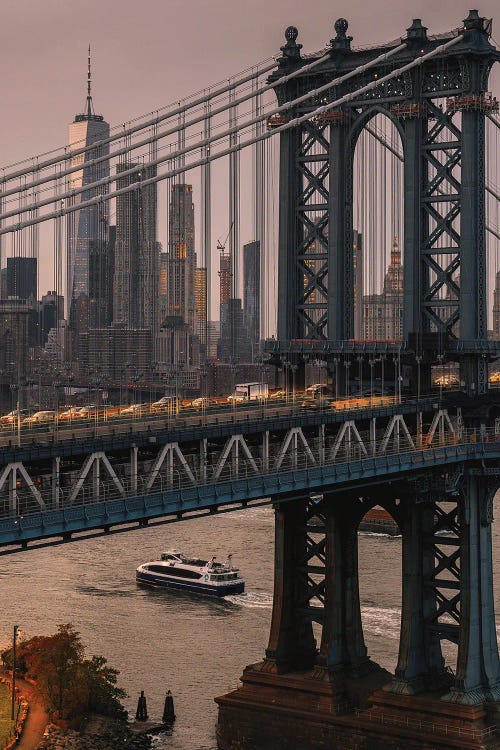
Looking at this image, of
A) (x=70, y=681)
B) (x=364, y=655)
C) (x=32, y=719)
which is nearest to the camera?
(x=32, y=719)

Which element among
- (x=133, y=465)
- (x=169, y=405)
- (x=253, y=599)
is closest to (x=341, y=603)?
(x=169, y=405)

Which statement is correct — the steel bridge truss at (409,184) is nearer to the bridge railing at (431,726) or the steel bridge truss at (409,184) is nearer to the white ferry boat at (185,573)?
the bridge railing at (431,726)

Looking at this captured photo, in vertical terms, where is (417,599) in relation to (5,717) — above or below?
above

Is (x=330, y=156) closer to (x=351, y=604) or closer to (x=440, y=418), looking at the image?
(x=440, y=418)

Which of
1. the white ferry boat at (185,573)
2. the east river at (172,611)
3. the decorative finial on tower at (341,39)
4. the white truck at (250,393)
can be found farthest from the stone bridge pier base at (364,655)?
the white ferry boat at (185,573)

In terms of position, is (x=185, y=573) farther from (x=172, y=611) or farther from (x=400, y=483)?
(x=400, y=483)

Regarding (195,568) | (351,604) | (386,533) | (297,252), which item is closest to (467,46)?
(297,252)
